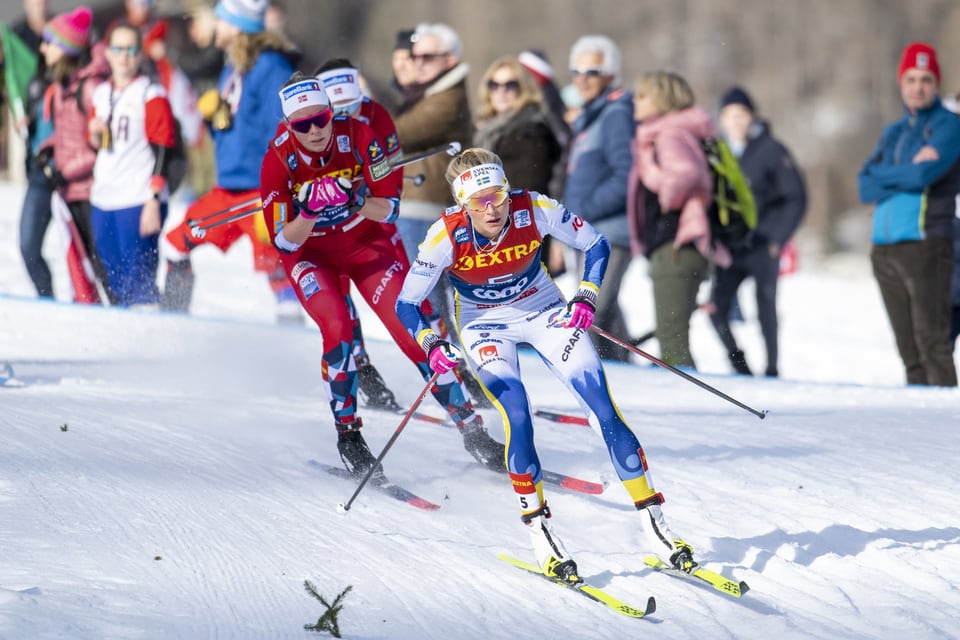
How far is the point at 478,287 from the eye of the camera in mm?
5531

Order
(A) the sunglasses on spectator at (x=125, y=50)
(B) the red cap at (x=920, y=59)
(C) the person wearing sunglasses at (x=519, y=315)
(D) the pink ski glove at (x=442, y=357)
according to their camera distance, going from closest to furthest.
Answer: (C) the person wearing sunglasses at (x=519, y=315) < (D) the pink ski glove at (x=442, y=357) < (B) the red cap at (x=920, y=59) < (A) the sunglasses on spectator at (x=125, y=50)

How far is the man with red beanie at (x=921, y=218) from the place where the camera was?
7.92m

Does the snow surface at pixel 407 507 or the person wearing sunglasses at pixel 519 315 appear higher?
the person wearing sunglasses at pixel 519 315

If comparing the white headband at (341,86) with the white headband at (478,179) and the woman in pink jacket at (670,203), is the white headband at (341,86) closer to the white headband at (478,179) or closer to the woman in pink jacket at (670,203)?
the white headband at (478,179)

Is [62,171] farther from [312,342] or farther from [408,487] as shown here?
[408,487]

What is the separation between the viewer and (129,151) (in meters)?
9.05

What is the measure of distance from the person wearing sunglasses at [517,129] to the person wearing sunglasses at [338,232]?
174 cm

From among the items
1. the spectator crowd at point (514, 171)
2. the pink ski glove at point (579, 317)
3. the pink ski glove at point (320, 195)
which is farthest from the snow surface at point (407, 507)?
the pink ski glove at point (320, 195)

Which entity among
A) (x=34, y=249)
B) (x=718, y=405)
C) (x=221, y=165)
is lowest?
(x=718, y=405)

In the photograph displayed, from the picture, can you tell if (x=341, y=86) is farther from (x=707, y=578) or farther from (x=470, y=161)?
(x=707, y=578)

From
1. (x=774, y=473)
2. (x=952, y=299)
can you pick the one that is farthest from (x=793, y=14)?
(x=774, y=473)

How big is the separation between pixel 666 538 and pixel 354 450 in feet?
5.43

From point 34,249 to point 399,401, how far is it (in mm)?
3236

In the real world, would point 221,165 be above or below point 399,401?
above
